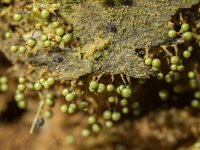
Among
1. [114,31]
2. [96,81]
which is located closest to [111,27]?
[114,31]

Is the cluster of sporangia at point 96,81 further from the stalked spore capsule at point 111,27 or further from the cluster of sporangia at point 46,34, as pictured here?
the stalked spore capsule at point 111,27

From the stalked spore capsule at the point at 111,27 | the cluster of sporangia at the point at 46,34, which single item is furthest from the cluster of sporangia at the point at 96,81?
the stalked spore capsule at the point at 111,27

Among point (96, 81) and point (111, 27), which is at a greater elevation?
point (111, 27)

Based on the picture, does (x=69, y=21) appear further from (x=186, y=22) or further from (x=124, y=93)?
(x=186, y=22)

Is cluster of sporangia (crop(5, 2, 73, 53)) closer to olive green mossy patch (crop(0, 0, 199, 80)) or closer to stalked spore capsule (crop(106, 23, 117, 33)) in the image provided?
olive green mossy patch (crop(0, 0, 199, 80))

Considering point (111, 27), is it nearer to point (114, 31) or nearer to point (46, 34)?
point (114, 31)

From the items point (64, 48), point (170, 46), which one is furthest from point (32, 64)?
point (170, 46)

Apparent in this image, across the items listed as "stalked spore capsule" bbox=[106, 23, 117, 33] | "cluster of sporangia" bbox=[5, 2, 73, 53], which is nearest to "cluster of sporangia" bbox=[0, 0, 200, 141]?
"cluster of sporangia" bbox=[5, 2, 73, 53]

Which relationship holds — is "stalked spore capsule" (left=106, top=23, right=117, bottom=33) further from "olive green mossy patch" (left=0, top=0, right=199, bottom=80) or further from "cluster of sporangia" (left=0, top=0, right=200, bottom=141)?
"cluster of sporangia" (left=0, top=0, right=200, bottom=141)

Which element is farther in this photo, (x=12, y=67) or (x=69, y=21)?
(x=12, y=67)

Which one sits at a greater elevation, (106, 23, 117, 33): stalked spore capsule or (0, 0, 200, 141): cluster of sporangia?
(106, 23, 117, 33): stalked spore capsule

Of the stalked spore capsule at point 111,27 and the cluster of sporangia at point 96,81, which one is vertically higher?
the stalked spore capsule at point 111,27
